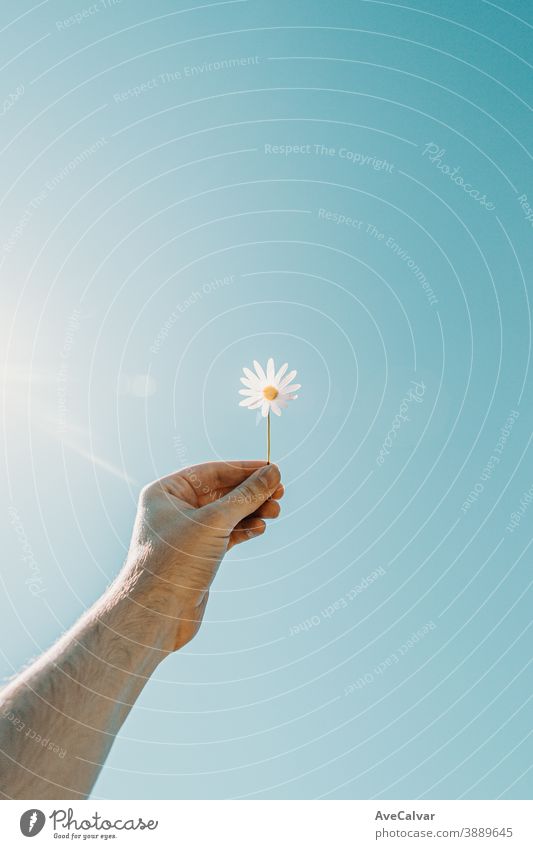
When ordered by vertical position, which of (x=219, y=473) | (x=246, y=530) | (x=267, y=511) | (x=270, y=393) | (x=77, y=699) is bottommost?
(x=77, y=699)

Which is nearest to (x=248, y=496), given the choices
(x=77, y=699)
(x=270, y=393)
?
(x=270, y=393)

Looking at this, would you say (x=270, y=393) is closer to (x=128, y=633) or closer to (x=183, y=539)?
(x=183, y=539)

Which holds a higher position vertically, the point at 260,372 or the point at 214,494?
the point at 260,372

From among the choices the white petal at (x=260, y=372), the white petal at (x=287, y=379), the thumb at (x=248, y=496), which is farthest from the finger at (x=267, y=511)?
the white petal at (x=260, y=372)

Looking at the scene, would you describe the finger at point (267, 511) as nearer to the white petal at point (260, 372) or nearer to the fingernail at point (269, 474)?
the fingernail at point (269, 474)
